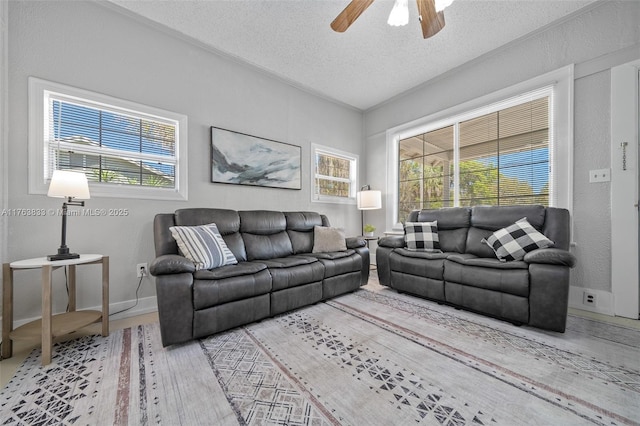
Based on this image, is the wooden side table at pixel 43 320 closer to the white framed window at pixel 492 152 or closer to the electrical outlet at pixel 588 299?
the white framed window at pixel 492 152

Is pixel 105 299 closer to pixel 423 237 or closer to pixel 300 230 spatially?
pixel 300 230

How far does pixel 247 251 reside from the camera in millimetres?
2793

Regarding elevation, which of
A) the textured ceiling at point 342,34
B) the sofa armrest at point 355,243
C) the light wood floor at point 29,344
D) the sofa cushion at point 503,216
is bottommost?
the light wood floor at point 29,344

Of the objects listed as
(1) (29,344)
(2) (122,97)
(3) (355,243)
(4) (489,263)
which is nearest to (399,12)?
(4) (489,263)

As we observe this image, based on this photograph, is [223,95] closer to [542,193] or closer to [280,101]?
[280,101]

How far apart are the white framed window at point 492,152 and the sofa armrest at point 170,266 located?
349cm

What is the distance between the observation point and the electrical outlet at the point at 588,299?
7.91ft

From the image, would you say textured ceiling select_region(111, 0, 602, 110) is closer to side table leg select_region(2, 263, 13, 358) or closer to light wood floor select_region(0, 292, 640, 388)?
side table leg select_region(2, 263, 13, 358)

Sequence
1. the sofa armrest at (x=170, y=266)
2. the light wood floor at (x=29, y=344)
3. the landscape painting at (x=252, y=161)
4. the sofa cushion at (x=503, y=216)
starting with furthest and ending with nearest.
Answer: the landscape painting at (x=252, y=161), the sofa cushion at (x=503, y=216), the sofa armrest at (x=170, y=266), the light wood floor at (x=29, y=344)

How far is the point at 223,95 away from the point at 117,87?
1065 mm

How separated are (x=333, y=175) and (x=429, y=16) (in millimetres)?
2773

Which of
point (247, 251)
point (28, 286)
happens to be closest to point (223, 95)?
A: point (247, 251)

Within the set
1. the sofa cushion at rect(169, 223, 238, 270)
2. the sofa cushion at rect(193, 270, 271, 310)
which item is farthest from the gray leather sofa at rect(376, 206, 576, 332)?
the sofa cushion at rect(169, 223, 238, 270)

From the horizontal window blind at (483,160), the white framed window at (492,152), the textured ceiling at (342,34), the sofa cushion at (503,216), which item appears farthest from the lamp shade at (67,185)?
the horizontal window blind at (483,160)
